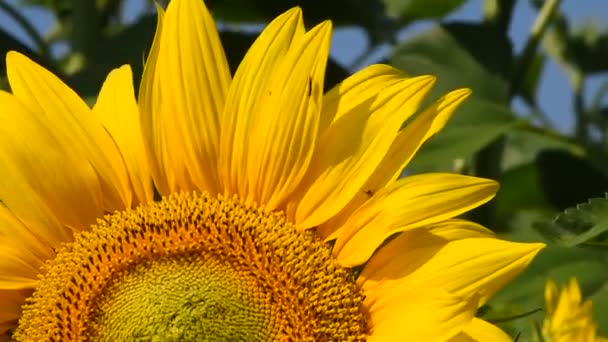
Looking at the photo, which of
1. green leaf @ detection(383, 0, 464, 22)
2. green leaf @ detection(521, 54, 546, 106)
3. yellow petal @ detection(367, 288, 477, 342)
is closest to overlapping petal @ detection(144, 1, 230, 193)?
yellow petal @ detection(367, 288, 477, 342)

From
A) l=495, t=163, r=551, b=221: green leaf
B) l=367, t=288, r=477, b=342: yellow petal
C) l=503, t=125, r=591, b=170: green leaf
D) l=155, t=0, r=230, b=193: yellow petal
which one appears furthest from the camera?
l=503, t=125, r=591, b=170: green leaf

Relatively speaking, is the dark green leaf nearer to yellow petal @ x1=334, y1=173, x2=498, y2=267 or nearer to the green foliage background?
the green foliage background

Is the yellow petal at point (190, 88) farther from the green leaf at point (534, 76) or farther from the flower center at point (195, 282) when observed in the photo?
the green leaf at point (534, 76)

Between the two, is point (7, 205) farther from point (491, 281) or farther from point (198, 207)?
point (491, 281)

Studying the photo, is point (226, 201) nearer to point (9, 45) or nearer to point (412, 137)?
point (412, 137)

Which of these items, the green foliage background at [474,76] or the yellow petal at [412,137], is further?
the green foliage background at [474,76]

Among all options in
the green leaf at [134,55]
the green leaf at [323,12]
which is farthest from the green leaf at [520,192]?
the green leaf at [134,55]

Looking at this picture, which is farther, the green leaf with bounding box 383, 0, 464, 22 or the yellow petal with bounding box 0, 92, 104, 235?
the green leaf with bounding box 383, 0, 464, 22
